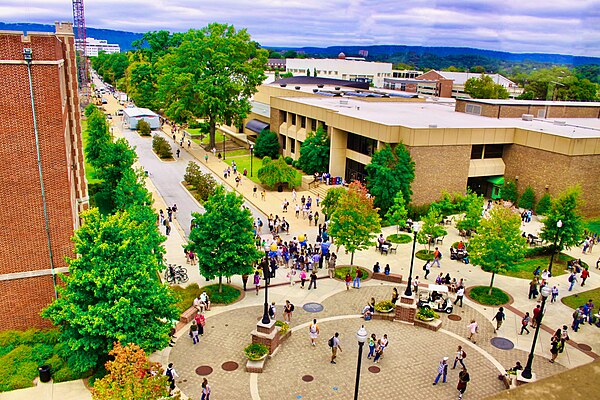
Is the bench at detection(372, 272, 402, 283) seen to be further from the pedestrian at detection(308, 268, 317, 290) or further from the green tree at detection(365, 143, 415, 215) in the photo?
the green tree at detection(365, 143, 415, 215)

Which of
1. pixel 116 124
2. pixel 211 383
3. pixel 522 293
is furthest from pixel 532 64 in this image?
pixel 211 383

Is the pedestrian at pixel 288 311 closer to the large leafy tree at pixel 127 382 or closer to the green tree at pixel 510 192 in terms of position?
the large leafy tree at pixel 127 382

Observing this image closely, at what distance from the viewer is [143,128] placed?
71750 mm

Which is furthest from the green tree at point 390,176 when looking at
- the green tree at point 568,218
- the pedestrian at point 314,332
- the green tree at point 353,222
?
Answer: the pedestrian at point 314,332

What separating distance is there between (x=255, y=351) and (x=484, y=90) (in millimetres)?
97770

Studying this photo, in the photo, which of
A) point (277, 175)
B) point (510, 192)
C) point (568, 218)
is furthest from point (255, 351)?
point (510, 192)

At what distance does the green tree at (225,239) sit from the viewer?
23.4 metres

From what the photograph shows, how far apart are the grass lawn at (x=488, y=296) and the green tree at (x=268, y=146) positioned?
121 ft

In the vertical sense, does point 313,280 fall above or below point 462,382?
below

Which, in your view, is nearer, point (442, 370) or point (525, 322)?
point (442, 370)

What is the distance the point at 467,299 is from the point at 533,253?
30.1ft

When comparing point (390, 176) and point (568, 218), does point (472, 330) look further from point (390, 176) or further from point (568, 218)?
point (390, 176)

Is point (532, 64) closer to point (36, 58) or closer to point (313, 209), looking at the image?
point (313, 209)

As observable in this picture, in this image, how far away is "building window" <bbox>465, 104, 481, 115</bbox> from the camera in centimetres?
5322
